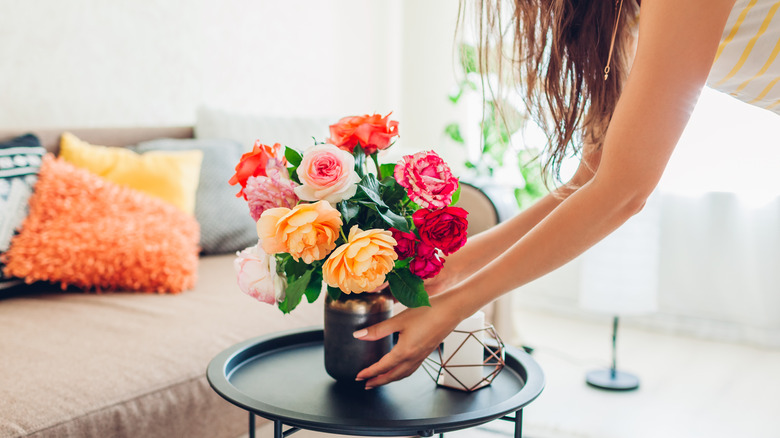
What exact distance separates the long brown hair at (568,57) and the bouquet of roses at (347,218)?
32 centimetres

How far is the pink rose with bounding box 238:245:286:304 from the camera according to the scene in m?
0.90

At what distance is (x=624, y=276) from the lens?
7.36 feet

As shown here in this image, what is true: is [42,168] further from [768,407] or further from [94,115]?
[768,407]

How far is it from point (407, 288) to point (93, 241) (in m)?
1.05

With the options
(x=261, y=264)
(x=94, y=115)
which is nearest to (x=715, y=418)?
(x=261, y=264)

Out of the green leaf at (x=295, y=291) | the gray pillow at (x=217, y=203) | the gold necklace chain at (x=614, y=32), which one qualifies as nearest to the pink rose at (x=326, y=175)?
the green leaf at (x=295, y=291)

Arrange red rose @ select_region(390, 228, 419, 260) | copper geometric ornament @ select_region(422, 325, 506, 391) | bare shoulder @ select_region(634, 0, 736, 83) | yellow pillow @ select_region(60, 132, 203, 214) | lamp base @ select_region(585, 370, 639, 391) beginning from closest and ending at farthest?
bare shoulder @ select_region(634, 0, 736, 83), red rose @ select_region(390, 228, 419, 260), copper geometric ornament @ select_region(422, 325, 506, 391), yellow pillow @ select_region(60, 132, 203, 214), lamp base @ select_region(585, 370, 639, 391)

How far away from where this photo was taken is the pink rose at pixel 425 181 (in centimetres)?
85

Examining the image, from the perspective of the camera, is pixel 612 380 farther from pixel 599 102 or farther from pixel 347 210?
pixel 347 210

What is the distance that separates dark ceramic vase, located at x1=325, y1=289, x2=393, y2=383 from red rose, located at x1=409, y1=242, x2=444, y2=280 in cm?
10

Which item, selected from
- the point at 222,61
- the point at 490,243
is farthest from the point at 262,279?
the point at 222,61

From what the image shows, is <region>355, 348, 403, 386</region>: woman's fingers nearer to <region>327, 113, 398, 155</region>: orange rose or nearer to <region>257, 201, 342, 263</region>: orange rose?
<region>257, 201, 342, 263</region>: orange rose

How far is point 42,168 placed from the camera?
163 cm

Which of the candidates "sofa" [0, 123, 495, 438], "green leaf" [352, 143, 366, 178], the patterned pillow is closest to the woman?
"green leaf" [352, 143, 366, 178]
